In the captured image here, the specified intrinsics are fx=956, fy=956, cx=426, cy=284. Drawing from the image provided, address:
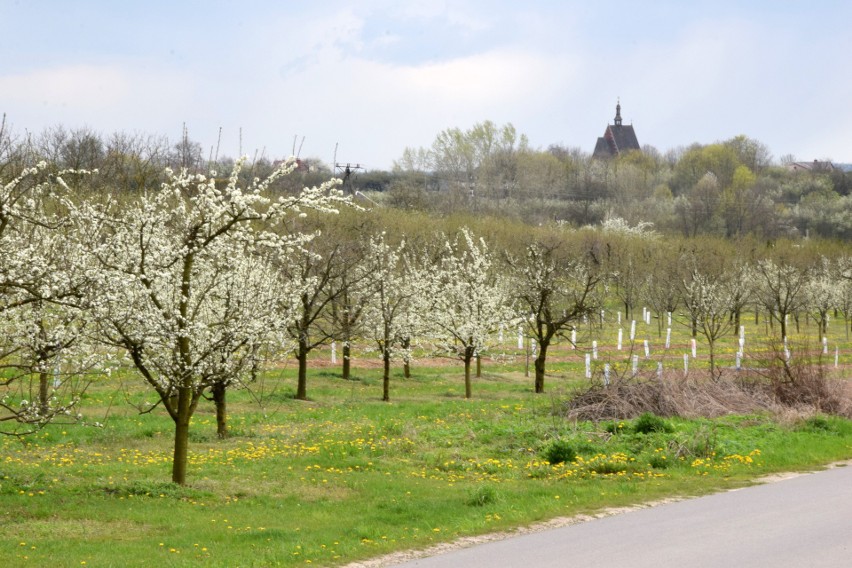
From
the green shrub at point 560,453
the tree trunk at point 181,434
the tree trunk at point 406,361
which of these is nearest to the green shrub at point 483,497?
the green shrub at point 560,453

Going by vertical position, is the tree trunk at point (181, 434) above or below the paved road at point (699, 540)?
above

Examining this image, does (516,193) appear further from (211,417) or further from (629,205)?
(211,417)

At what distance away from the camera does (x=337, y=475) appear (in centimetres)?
1683

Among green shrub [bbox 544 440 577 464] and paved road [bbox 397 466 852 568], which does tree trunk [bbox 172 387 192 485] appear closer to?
paved road [bbox 397 466 852 568]

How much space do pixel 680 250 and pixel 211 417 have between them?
59.4m

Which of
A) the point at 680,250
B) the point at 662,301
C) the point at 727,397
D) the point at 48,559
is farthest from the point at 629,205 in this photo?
the point at 48,559

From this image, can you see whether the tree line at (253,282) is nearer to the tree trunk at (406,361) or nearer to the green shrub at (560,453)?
the tree trunk at (406,361)

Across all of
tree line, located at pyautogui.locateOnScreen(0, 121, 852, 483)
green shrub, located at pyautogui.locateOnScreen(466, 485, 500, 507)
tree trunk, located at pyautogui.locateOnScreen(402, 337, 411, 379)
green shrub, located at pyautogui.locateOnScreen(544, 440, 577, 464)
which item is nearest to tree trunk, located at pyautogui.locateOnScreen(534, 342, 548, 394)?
tree line, located at pyautogui.locateOnScreen(0, 121, 852, 483)

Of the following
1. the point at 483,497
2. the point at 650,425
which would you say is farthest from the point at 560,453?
the point at 483,497

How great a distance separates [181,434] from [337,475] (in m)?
3.16

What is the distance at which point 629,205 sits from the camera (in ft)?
364

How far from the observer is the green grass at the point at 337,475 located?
11680 millimetres

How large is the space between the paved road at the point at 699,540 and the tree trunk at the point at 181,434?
18.1 ft

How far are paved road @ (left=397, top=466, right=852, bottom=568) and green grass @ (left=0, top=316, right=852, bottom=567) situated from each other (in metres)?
0.92
